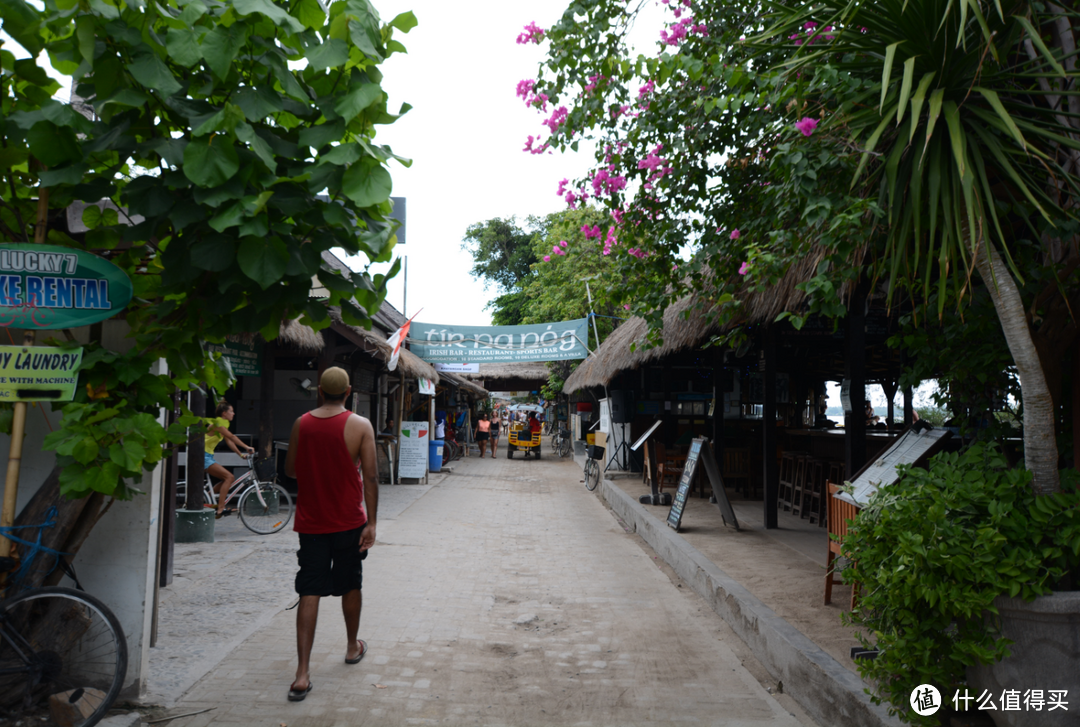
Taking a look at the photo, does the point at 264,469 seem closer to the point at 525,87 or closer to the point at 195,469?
the point at 195,469

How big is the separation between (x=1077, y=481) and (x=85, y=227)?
4.57 meters

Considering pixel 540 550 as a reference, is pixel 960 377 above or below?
above

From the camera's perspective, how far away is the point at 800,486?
1036 cm

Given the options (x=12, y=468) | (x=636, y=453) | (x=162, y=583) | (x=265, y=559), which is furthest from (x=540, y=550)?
(x=636, y=453)

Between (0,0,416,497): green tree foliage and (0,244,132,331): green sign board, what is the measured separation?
0.58ft

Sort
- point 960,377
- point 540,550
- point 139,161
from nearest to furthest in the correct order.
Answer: point 139,161, point 960,377, point 540,550

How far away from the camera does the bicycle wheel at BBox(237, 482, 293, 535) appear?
9.30 metres

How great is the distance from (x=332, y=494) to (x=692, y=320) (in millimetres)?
5658

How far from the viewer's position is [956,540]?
2.98 metres

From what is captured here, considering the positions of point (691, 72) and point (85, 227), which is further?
point (691, 72)

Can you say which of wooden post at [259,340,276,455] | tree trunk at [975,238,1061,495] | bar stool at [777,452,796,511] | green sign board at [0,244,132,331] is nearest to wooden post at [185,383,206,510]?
wooden post at [259,340,276,455]

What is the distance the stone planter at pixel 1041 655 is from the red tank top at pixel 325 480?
124 inches

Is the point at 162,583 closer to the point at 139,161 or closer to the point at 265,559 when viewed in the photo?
the point at 265,559

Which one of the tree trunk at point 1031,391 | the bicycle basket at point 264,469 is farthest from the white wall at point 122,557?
the bicycle basket at point 264,469
